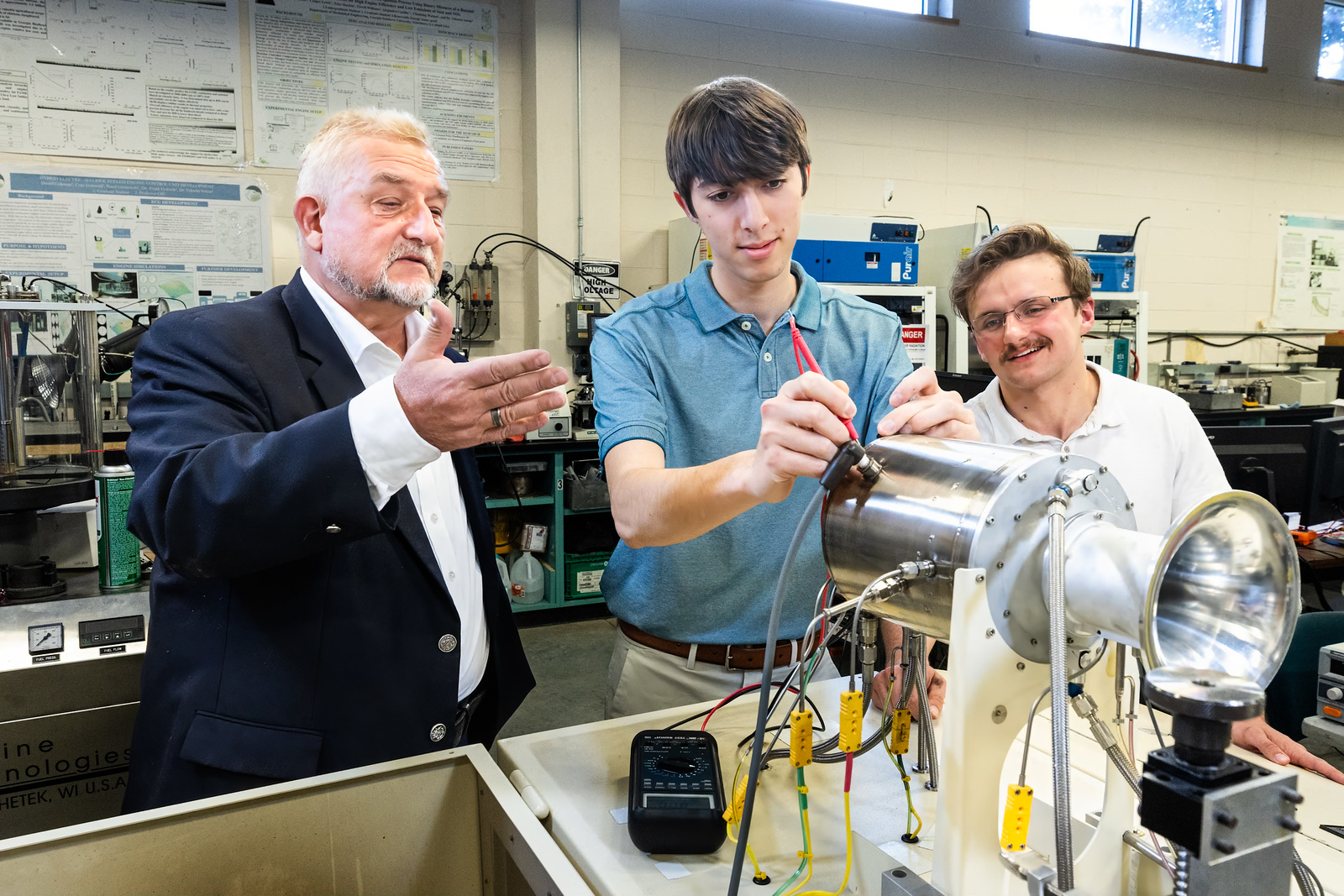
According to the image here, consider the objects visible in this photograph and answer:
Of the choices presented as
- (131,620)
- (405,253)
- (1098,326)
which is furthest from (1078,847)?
(1098,326)

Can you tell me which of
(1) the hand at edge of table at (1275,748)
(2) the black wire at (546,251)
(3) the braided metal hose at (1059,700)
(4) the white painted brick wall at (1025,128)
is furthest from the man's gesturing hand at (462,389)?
(4) the white painted brick wall at (1025,128)

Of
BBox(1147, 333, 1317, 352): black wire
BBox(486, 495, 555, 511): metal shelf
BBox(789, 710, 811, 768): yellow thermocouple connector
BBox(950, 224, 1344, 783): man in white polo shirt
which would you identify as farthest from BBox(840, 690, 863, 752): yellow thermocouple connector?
BBox(1147, 333, 1317, 352): black wire

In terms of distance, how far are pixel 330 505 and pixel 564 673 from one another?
8.94 feet

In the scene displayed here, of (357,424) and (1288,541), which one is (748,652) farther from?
(1288,541)

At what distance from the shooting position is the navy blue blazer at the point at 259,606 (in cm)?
102

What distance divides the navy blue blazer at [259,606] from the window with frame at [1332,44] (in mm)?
6995

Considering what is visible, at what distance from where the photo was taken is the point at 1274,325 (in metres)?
5.93

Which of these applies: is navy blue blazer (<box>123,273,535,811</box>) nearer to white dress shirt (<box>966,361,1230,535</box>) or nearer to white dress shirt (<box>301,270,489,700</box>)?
white dress shirt (<box>301,270,489,700</box>)

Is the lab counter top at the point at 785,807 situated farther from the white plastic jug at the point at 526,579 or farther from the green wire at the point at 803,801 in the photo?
the white plastic jug at the point at 526,579

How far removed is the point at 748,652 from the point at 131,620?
120cm

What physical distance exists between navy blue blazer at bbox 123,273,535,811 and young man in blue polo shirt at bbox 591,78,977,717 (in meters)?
0.30

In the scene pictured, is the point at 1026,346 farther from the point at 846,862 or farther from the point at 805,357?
the point at 846,862

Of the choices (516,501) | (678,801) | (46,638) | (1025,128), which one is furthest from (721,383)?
(1025,128)

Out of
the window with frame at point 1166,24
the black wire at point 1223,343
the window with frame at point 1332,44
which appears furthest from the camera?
the window with frame at point 1332,44
